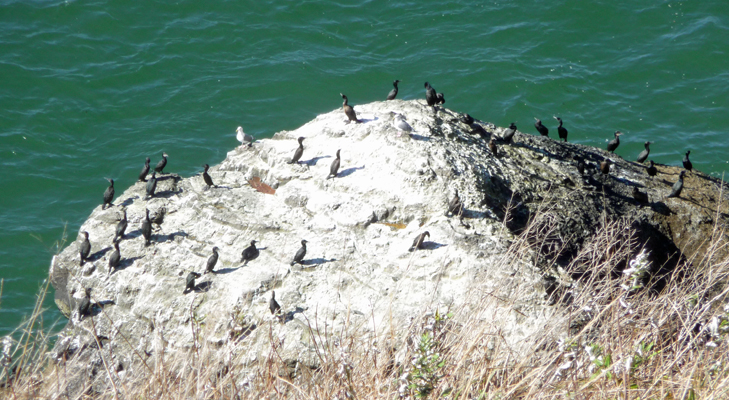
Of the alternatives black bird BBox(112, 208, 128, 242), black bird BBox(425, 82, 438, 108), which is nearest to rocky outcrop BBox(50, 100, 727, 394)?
black bird BBox(112, 208, 128, 242)

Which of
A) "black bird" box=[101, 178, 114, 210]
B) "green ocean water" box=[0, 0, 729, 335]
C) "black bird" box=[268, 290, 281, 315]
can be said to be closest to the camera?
"black bird" box=[268, 290, 281, 315]

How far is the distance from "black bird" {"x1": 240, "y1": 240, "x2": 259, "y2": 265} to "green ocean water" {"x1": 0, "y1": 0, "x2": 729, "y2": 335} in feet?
28.9

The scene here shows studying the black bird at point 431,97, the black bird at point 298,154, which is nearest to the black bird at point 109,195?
the black bird at point 298,154

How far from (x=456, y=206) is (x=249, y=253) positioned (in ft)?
11.5

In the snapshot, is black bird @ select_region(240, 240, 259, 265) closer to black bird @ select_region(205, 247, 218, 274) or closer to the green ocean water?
black bird @ select_region(205, 247, 218, 274)

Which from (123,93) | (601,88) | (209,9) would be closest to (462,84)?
(601,88)

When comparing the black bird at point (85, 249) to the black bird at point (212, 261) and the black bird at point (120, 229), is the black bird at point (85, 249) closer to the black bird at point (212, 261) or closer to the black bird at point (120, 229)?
the black bird at point (120, 229)

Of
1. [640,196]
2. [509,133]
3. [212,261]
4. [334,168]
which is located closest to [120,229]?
[212,261]

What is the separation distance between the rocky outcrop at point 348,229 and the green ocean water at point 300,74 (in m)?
6.77

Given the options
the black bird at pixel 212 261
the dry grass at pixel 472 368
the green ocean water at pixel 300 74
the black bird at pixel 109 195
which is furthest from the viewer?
the green ocean water at pixel 300 74

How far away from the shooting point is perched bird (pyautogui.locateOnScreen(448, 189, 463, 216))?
9.42 metres

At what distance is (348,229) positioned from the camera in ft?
32.2

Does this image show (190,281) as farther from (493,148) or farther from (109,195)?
(493,148)

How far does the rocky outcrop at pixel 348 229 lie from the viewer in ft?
28.1
